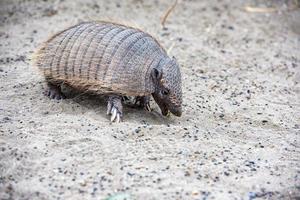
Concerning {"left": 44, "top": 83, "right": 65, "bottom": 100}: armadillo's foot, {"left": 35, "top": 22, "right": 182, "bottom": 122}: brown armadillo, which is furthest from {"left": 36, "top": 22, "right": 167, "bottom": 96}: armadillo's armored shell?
{"left": 44, "top": 83, "right": 65, "bottom": 100}: armadillo's foot

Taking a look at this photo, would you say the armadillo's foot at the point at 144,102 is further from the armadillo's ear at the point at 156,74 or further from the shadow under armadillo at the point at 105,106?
the armadillo's ear at the point at 156,74

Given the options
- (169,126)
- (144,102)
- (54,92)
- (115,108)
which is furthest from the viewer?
(54,92)

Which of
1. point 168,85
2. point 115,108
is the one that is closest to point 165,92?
point 168,85

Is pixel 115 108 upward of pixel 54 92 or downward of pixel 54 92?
upward

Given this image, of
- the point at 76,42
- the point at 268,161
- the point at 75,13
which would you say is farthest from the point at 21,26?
the point at 268,161

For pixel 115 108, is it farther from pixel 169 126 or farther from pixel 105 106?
pixel 169 126

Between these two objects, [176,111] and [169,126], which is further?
[176,111]

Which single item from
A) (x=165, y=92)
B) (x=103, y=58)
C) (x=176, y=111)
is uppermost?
(x=103, y=58)
